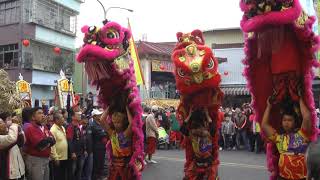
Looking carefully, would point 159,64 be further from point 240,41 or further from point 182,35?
point 182,35

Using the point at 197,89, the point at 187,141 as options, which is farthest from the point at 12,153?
the point at 197,89

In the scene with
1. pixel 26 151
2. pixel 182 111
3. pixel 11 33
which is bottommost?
pixel 26 151

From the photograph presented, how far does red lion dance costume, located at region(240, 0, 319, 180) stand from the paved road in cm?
514

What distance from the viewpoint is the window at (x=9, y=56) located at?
2856 cm

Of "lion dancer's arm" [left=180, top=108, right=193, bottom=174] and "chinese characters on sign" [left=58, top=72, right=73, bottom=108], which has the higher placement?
"chinese characters on sign" [left=58, top=72, right=73, bottom=108]

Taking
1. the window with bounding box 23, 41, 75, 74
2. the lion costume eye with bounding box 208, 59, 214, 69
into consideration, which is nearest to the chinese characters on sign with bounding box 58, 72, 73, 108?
the lion costume eye with bounding box 208, 59, 214, 69

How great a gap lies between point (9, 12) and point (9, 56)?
2933 mm

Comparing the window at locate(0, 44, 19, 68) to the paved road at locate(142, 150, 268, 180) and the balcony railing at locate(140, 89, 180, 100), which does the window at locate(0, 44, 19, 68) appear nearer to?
the balcony railing at locate(140, 89, 180, 100)

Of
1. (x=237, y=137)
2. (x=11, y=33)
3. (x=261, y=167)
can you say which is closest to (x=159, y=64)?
(x=11, y=33)

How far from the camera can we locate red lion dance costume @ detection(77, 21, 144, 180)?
22.0ft

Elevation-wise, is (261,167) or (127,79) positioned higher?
(127,79)

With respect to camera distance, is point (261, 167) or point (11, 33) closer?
point (261, 167)

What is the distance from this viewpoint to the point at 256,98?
5.59 metres

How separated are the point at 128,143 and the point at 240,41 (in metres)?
26.9
